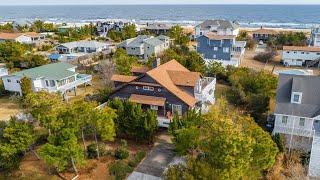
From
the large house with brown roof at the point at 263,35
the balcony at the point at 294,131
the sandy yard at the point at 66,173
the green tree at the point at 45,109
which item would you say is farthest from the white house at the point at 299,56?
the green tree at the point at 45,109

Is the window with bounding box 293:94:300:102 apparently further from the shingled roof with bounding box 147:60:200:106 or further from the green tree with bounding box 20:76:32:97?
the green tree with bounding box 20:76:32:97

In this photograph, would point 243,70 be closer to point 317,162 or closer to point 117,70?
point 117,70

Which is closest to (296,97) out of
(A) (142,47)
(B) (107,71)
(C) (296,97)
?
(C) (296,97)

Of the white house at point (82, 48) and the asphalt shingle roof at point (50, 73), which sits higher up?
the white house at point (82, 48)

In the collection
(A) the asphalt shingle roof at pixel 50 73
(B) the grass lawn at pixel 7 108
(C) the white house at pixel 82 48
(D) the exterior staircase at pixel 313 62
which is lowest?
(B) the grass lawn at pixel 7 108

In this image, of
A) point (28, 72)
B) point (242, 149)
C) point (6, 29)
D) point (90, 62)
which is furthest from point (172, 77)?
point (6, 29)

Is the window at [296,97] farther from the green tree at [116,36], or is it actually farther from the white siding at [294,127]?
the green tree at [116,36]

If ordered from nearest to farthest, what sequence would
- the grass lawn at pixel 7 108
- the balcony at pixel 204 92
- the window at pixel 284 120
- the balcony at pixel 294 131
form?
the balcony at pixel 294 131 → the window at pixel 284 120 → the balcony at pixel 204 92 → the grass lawn at pixel 7 108
